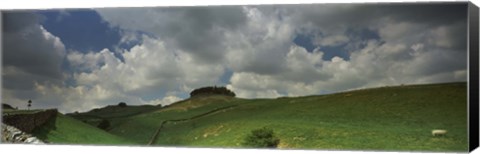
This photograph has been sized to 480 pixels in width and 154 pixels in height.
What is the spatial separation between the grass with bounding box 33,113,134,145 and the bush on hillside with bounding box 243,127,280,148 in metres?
3.53

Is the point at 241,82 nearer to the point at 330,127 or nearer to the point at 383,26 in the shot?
the point at 330,127

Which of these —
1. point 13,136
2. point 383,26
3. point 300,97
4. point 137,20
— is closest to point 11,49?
point 13,136

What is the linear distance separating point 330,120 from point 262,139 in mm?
A: 1759

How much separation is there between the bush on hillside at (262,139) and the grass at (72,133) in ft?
11.6

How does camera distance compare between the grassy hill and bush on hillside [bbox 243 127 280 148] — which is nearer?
the grassy hill

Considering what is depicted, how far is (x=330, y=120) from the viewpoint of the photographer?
21250 mm

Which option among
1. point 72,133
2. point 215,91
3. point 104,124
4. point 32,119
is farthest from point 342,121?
point 32,119

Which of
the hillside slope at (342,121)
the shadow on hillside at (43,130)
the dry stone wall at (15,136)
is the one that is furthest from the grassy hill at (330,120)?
the dry stone wall at (15,136)

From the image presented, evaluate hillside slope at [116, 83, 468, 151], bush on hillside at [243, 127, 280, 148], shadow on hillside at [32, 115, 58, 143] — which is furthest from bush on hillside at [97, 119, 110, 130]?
bush on hillside at [243, 127, 280, 148]

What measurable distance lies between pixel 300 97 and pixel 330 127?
1.05 m

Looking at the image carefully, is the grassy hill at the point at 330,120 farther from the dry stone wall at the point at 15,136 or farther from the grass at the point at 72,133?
the dry stone wall at the point at 15,136

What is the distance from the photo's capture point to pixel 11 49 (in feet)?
76.8

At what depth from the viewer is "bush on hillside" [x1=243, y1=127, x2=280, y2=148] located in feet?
69.7

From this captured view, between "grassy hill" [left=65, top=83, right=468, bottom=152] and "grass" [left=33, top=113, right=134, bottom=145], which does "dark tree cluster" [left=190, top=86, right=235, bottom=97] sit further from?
"grass" [left=33, top=113, right=134, bottom=145]
